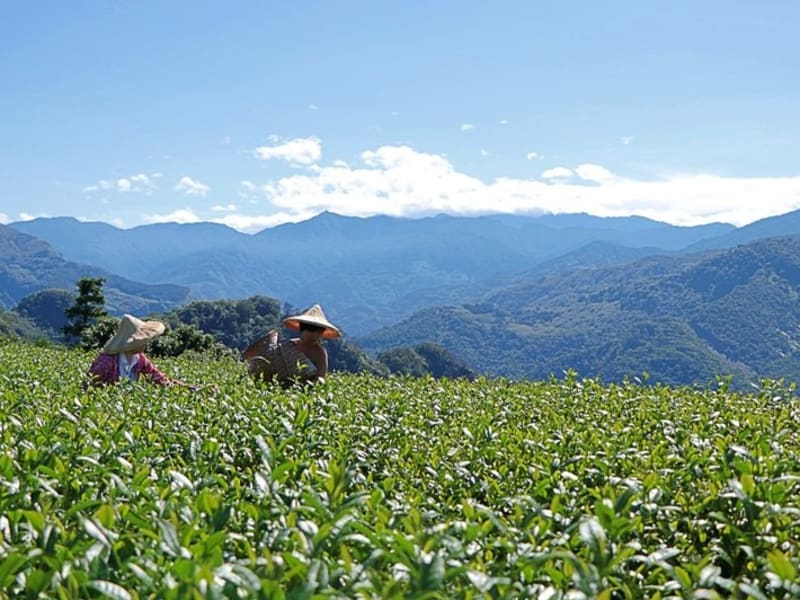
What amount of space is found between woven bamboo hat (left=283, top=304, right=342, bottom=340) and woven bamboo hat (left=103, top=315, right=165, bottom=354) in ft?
5.13

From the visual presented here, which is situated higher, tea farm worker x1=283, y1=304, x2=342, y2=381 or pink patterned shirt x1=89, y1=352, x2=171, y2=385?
tea farm worker x1=283, y1=304, x2=342, y2=381

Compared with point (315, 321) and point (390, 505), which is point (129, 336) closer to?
point (315, 321)

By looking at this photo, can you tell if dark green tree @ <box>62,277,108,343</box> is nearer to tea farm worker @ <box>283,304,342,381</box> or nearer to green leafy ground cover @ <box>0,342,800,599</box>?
tea farm worker @ <box>283,304,342,381</box>

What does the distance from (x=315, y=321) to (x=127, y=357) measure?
2.11 metres

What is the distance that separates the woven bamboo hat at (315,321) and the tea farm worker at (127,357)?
1.58 metres

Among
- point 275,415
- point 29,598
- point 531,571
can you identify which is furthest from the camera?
point 275,415

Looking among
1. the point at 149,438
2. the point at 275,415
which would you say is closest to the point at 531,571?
the point at 149,438

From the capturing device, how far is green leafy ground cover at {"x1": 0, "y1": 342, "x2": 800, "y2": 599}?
6.59 feet

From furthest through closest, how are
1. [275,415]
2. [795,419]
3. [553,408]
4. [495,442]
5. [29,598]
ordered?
[553,408]
[795,419]
[275,415]
[495,442]
[29,598]

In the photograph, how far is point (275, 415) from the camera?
5.16m

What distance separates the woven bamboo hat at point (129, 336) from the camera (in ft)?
29.1

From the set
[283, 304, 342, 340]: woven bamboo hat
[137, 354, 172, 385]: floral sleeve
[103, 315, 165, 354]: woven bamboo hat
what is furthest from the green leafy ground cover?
[283, 304, 342, 340]: woven bamboo hat

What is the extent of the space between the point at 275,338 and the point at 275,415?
4128 mm

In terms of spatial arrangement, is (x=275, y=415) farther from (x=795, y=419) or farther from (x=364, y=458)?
(x=795, y=419)
